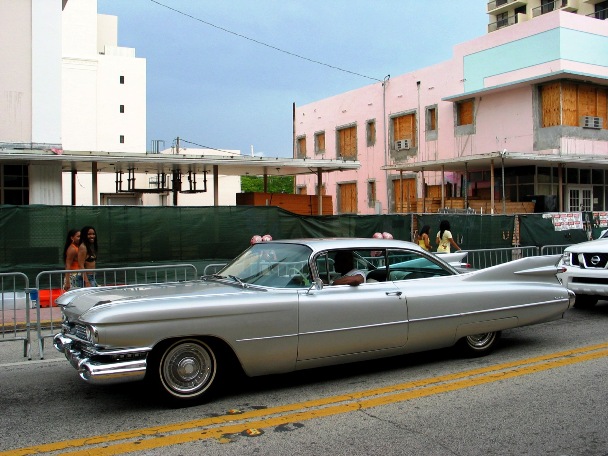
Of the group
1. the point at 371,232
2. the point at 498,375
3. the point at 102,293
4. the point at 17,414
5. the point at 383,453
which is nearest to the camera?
the point at 383,453

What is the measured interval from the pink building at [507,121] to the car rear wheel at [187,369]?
58.4 feet

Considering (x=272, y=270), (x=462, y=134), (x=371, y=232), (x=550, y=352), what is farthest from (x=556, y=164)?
(x=272, y=270)

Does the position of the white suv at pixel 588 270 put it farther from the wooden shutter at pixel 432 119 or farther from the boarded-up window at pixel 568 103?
the wooden shutter at pixel 432 119

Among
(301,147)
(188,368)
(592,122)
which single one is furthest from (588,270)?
(301,147)

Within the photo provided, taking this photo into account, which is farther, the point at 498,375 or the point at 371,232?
the point at 371,232

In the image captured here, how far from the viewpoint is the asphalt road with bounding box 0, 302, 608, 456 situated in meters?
4.36

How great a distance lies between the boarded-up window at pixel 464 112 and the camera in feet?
94.1

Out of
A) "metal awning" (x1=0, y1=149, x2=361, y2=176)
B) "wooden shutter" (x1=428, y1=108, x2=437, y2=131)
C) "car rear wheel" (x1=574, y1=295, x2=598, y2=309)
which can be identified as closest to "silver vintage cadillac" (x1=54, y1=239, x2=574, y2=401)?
"car rear wheel" (x1=574, y1=295, x2=598, y2=309)

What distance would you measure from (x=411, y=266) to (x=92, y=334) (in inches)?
138

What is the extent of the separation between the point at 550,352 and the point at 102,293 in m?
5.18

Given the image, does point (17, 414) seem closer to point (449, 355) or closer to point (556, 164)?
point (449, 355)

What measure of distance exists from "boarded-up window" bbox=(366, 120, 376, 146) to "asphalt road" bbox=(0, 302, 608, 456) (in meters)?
28.6

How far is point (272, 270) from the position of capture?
598 centimetres

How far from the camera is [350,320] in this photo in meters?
5.84
